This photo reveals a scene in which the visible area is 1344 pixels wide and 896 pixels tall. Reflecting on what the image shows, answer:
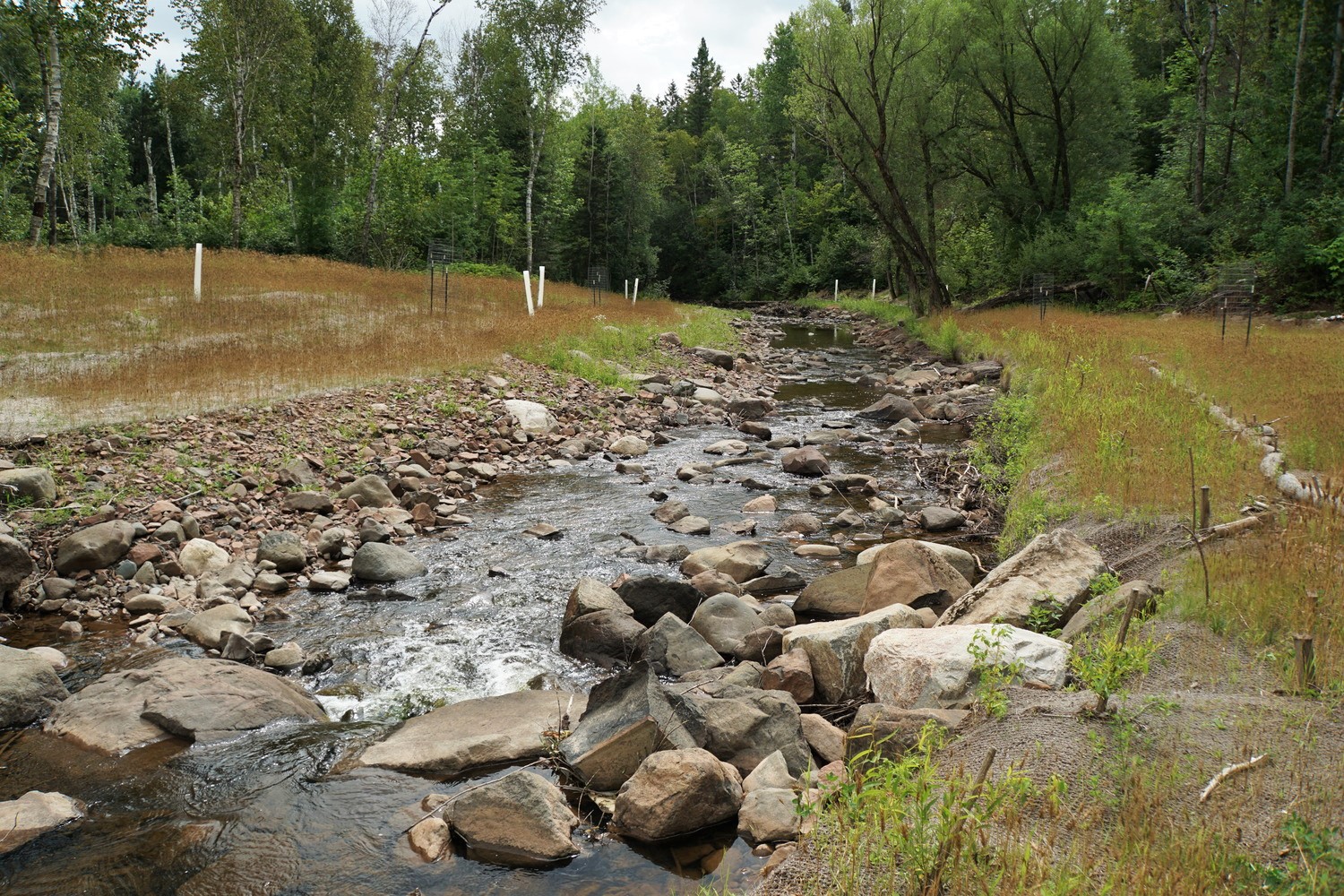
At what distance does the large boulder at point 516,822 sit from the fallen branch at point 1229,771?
107 inches

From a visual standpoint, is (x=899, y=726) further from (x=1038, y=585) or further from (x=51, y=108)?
(x=51, y=108)

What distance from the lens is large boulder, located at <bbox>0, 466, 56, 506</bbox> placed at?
8.09 metres

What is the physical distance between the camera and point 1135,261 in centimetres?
2875

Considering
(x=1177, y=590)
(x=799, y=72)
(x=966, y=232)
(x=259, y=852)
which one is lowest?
(x=259, y=852)

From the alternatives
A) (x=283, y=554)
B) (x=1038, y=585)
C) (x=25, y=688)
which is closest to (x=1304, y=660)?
(x=1038, y=585)

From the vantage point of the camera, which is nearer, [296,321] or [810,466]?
[810,466]

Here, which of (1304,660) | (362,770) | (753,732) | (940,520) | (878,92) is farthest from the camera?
(878,92)

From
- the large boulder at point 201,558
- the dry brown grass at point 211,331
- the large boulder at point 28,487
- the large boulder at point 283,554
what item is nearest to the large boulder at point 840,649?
the large boulder at point 283,554

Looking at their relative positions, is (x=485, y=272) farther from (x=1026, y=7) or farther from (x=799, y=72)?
(x=1026, y=7)

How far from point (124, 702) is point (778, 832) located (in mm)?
4091

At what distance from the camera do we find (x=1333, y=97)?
25.2m

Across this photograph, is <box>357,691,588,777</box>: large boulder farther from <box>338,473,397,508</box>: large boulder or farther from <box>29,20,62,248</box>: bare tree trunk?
<box>29,20,62,248</box>: bare tree trunk

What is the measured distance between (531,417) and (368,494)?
4870mm

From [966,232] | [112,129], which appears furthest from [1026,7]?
[112,129]
